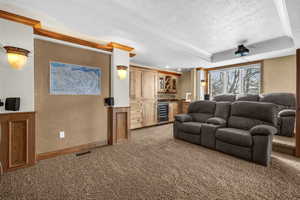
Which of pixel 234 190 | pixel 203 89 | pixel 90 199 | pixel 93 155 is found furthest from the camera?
pixel 203 89

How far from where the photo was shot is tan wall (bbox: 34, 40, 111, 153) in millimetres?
2502

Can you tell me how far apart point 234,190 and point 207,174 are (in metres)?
0.39

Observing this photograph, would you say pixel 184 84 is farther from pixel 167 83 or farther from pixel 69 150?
pixel 69 150

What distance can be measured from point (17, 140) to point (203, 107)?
4043 mm

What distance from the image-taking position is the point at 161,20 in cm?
238

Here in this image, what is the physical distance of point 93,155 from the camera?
2672 millimetres

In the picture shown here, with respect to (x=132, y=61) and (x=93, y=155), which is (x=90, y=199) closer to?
(x=93, y=155)

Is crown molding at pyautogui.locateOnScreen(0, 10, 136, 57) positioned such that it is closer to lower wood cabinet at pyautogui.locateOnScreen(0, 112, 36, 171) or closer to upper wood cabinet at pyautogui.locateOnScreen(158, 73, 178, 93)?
lower wood cabinet at pyautogui.locateOnScreen(0, 112, 36, 171)

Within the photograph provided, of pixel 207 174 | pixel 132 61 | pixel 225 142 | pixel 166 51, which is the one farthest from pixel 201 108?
pixel 132 61

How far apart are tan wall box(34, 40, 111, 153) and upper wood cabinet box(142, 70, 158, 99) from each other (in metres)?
2.03

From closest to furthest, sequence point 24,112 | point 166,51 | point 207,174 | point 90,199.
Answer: point 90,199, point 207,174, point 24,112, point 166,51

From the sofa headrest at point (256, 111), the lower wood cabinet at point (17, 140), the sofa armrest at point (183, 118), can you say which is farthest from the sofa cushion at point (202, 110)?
the lower wood cabinet at point (17, 140)

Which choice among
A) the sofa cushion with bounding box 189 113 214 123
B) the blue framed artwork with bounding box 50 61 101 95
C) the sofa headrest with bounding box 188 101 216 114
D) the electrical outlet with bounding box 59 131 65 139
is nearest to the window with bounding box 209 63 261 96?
the sofa headrest with bounding box 188 101 216 114

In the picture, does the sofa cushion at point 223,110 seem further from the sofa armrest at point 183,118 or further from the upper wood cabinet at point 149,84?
the upper wood cabinet at point 149,84
